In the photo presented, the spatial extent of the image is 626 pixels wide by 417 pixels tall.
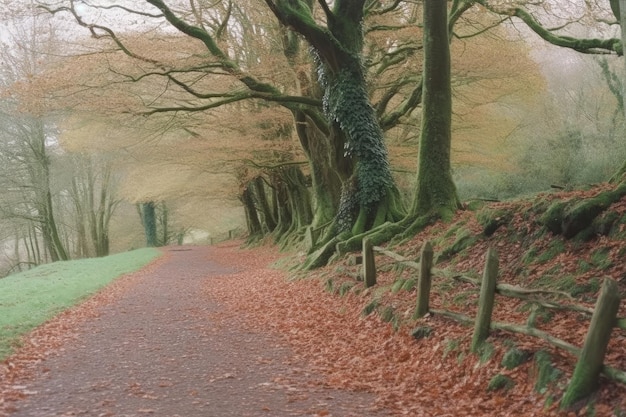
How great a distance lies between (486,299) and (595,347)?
5.12 feet

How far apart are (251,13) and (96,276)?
10.7 meters

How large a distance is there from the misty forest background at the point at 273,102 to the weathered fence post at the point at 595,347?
19.2 ft

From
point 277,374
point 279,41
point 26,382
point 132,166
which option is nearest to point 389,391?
point 277,374

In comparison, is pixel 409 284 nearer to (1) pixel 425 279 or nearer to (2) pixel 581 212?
(1) pixel 425 279

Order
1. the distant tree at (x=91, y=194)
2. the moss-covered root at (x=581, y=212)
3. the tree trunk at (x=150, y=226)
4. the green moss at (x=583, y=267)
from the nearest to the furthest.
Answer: the green moss at (x=583, y=267)
the moss-covered root at (x=581, y=212)
the distant tree at (x=91, y=194)
the tree trunk at (x=150, y=226)

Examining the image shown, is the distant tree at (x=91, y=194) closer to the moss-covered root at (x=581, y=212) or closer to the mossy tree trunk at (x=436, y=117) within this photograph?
the mossy tree trunk at (x=436, y=117)

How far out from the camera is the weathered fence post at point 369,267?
10148 millimetres

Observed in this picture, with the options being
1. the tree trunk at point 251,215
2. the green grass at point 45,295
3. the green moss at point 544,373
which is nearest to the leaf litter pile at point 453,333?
the green moss at point 544,373

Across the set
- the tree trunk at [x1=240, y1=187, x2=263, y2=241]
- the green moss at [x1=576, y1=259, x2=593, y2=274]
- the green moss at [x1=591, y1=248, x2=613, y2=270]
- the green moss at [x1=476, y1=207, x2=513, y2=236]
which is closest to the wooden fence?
the green moss at [x1=576, y1=259, x2=593, y2=274]

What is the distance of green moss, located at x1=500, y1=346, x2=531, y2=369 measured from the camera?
527cm

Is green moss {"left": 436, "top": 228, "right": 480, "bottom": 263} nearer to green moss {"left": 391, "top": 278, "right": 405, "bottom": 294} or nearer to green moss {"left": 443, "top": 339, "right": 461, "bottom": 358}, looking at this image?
green moss {"left": 391, "top": 278, "right": 405, "bottom": 294}

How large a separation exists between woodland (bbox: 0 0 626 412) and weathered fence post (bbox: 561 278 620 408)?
1.62 ft

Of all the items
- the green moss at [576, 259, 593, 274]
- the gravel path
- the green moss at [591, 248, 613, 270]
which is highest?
the green moss at [591, 248, 613, 270]

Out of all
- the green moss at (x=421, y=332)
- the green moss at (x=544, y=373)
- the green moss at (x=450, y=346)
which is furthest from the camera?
the green moss at (x=421, y=332)
